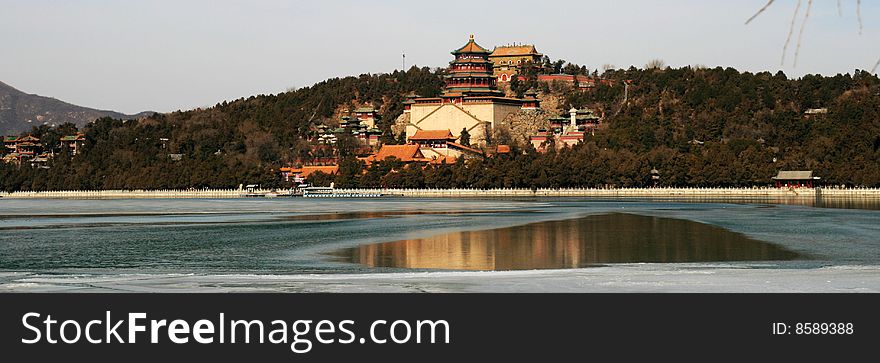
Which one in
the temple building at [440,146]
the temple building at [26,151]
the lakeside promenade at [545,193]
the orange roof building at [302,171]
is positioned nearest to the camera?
the lakeside promenade at [545,193]

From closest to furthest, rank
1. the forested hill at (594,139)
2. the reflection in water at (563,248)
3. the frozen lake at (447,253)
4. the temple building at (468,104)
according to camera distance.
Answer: the frozen lake at (447,253) < the reflection in water at (563,248) < the forested hill at (594,139) < the temple building at (468,104)

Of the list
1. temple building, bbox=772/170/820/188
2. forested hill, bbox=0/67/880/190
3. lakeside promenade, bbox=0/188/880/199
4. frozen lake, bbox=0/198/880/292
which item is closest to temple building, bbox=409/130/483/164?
forested hill, bbox=0/67/880/190

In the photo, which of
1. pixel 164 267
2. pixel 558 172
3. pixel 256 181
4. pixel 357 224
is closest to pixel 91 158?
pixel 256 181

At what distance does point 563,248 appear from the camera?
126 ft

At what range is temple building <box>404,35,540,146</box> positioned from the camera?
145000mm

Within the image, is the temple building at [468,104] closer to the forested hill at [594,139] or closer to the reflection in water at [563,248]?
the forested hill at [594,139]

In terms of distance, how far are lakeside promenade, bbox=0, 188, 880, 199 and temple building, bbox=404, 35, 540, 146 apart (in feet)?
76.0

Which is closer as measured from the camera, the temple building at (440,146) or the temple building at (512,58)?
the temple building at (440,146)

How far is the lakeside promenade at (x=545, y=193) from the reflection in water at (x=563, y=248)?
5615 cm

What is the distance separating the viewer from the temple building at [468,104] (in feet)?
476

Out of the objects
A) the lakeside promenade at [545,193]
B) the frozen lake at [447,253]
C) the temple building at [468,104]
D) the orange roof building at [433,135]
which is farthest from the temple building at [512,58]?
the frozen lake at [447,253]

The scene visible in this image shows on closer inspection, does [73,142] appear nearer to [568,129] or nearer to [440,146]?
[440,146]

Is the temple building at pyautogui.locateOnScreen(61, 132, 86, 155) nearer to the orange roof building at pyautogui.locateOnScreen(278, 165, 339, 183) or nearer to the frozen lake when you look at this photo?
the orange roof building at pyautogui.locateOnScreen(278, 165, 339, 183)

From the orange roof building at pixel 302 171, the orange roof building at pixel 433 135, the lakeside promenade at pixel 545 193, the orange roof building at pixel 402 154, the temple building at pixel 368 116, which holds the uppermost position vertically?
the temple building at pixel 368 116
